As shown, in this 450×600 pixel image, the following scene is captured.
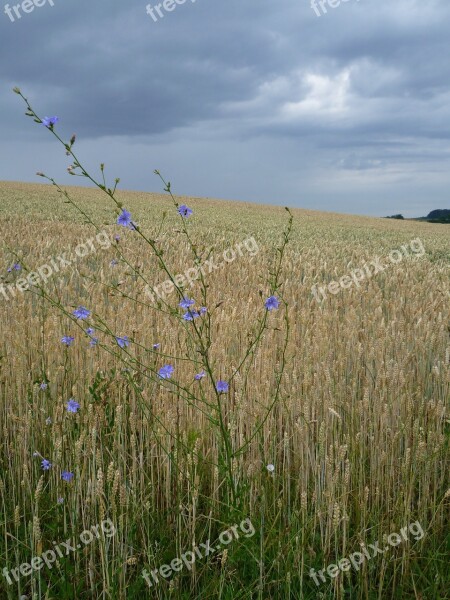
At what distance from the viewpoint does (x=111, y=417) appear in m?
3.31

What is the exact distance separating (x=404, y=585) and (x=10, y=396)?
2.44 metres

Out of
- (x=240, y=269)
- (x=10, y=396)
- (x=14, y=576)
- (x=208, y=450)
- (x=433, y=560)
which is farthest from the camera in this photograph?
(x=240, y=269)

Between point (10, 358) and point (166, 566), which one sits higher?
point (10, 358)

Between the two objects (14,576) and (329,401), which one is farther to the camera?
(329,401)

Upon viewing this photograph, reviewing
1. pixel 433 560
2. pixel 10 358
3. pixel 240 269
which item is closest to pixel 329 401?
pixel 433 560

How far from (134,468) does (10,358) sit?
5.68ft

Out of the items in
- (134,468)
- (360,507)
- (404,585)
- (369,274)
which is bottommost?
(404,585)

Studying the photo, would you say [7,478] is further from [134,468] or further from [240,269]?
[240,269]

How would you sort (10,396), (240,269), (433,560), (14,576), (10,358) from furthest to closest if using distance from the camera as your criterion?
(240,269) → (10,358) → (10,396) → (433,560) → (14,576)

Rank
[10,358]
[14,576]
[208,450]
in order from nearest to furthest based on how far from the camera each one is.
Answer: [14,576] < [208,450] < [10,358]

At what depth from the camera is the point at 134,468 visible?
2.65m

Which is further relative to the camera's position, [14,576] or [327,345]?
[327,345]

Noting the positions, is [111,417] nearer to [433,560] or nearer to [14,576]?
[14,576]

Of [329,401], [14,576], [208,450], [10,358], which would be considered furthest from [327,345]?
[14,576]
